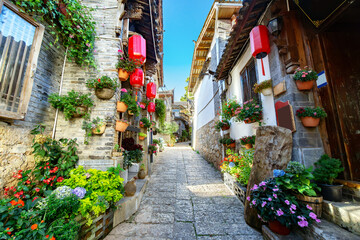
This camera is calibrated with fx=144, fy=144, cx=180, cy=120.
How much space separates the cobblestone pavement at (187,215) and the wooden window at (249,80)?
2.72m

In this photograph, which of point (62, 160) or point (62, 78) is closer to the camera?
point (62, 160)

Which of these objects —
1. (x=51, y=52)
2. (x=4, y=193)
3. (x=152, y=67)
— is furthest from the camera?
(x=152, y=67)

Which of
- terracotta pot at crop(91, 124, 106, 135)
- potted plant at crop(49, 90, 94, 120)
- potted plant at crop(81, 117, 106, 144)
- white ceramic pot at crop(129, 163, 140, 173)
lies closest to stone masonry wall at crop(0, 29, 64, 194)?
potted plant at crop(49, 90, 94, 120)

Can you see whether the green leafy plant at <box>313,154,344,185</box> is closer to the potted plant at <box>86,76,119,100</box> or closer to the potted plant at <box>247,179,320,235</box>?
the potted plant at <box>247,179,320,235</box>

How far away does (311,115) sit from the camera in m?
2.29

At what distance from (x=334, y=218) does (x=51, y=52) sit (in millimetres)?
5719

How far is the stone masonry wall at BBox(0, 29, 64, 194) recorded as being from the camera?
92.4 inches

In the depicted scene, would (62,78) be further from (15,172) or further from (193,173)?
(193,173)

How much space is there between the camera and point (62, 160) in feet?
9.61

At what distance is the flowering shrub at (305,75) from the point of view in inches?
92.8

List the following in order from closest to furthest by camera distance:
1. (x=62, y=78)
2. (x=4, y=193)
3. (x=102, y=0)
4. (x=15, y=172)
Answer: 1. (x=4, y=193)
2. (x=15, y=172)
3. (x=62, y=78)
4. (x=102, y=0)

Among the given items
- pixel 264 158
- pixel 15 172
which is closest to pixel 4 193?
pixel 15 172

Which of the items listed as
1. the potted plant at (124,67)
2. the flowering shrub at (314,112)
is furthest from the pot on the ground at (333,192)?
the potted plant at (124,67)

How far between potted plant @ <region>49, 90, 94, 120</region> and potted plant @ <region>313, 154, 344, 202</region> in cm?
440
